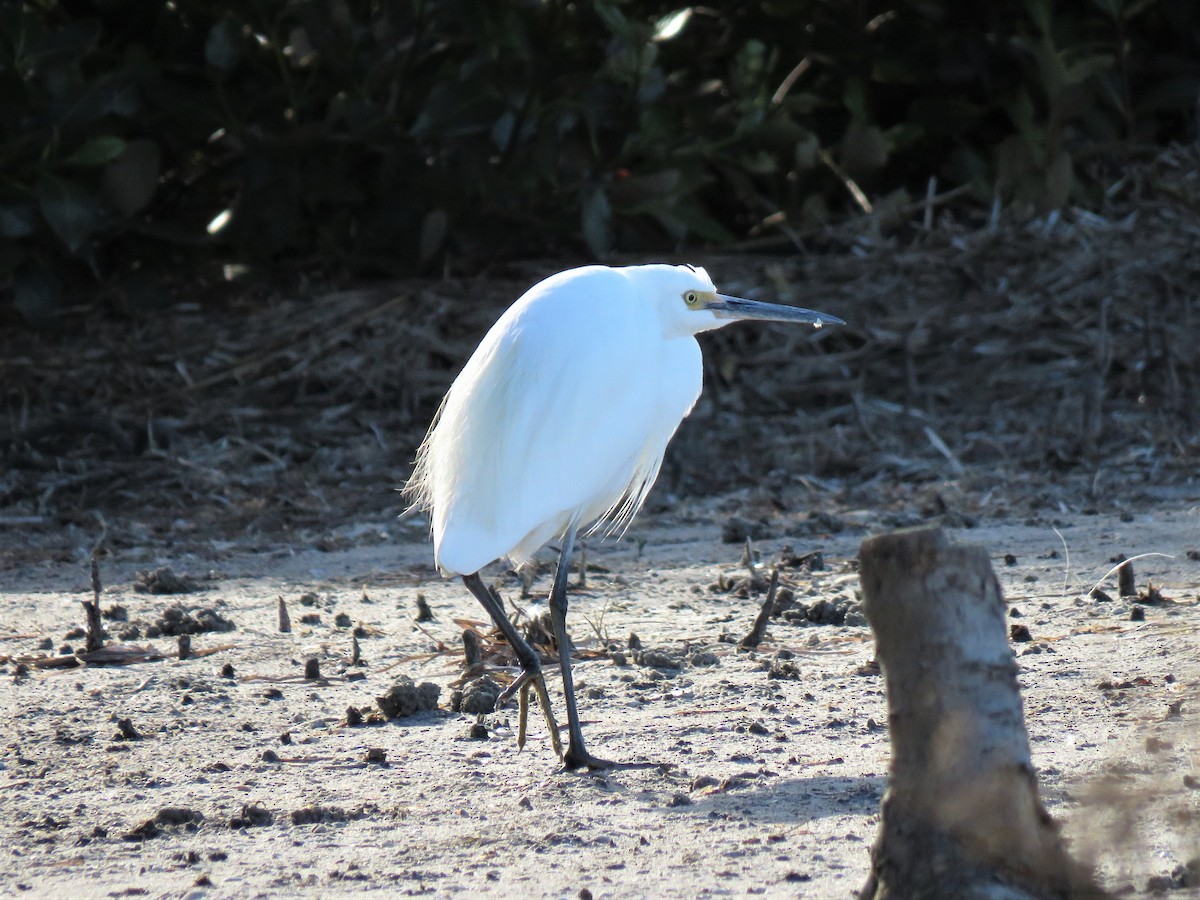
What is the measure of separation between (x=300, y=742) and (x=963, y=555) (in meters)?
1.93

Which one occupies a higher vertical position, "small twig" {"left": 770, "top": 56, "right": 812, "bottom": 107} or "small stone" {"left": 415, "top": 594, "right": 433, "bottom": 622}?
"small twig" {"left": 770, "top": 56, "right": 812, "bottom": 107}

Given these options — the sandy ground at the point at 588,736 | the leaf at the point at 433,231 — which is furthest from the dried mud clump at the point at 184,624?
the leaf at the point at 433,231

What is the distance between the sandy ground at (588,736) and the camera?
8.52 feet

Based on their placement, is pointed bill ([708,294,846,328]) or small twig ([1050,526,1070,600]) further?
small twig ([1050,526,1070,600])

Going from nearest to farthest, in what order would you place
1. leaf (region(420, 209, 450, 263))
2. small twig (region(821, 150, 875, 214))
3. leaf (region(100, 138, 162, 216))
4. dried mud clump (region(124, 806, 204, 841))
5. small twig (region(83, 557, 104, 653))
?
dried mud clump (region(124, 806, 204, 841)) → small twig (region(83, 557, 104, 653)) → leaf (region(100, 138, 162, 216)) → leaf (region(420, 209, 450, 263)) → small twig (region(821, 150, 875, 214))

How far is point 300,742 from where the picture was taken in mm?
3469

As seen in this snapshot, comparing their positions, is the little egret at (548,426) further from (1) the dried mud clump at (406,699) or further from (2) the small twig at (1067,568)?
(2) the small twig at (1067,568)

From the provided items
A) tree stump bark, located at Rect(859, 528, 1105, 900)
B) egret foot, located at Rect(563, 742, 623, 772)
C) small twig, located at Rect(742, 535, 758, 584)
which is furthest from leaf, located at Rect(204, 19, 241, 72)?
tree stump bark, located at Rect(859, 528, 1105, 900)

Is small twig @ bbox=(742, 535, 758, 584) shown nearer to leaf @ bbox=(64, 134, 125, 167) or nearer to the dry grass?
the dry grass

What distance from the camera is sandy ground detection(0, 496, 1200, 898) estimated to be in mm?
2598

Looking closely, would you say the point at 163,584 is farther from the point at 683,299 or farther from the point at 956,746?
Answer: the point at 956,746

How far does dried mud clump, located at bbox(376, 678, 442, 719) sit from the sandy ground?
0.03m

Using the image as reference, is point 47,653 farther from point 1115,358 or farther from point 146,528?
point 1115,358

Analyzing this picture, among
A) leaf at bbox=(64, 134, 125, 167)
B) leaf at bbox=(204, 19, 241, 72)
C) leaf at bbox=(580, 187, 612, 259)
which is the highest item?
leaf at bbox=(204, 19, 241, 72)
